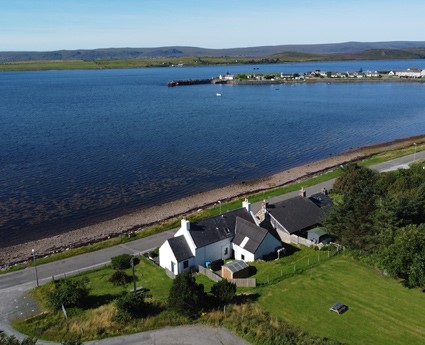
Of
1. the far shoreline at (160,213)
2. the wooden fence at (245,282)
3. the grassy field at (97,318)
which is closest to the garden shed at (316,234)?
the wooden fence at (245,282)

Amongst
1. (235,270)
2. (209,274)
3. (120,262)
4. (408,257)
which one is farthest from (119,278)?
(408,257)

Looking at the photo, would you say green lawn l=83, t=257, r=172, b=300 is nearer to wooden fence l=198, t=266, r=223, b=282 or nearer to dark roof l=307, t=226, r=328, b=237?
wooden fence l=198, t=266, r=223, b=282

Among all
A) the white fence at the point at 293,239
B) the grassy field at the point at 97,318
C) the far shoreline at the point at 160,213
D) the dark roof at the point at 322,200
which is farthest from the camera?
the dark roof at the point at 322,200

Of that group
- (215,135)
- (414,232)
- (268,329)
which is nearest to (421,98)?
A: (215,135)

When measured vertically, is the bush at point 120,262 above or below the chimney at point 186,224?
below

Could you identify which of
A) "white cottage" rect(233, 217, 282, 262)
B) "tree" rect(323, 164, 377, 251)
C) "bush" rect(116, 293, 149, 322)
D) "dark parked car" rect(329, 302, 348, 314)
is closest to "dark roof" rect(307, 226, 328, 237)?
"tree" rect(323, 164, 377, 251)

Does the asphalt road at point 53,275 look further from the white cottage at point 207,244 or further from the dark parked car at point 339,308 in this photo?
the dark parked car at point 339,308

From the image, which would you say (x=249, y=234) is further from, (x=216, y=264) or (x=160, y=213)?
(x=160, y=213)
